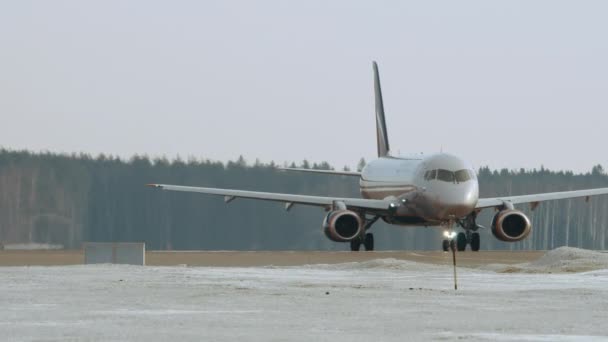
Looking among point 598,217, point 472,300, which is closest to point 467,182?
point 472,300

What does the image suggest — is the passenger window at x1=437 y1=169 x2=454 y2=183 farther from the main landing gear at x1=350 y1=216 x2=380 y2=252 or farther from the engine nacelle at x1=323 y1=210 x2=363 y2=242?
the main landing gear at x1=350 y1=216 x2=380 y2=252

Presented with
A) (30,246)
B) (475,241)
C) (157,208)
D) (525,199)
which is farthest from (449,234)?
(157,208)

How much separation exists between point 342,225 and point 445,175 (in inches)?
178

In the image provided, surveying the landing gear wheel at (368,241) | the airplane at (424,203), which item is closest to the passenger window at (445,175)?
the airplane at (424,203)

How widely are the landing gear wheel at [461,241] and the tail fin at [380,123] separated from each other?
12503mm

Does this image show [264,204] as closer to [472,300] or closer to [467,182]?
[467,182]

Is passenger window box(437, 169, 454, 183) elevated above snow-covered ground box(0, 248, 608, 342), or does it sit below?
above

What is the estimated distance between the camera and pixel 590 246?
11681 centimetres

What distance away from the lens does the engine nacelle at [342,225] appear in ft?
179

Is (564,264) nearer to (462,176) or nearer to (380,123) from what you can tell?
(462,176)

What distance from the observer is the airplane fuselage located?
2114 inches

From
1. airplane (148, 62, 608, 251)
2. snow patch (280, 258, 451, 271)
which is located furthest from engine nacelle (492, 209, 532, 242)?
snow patch (280, 258, 451, 271)

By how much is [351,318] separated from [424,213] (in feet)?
115

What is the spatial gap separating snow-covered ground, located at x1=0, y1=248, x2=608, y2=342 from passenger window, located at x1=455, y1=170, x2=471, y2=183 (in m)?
16.8
